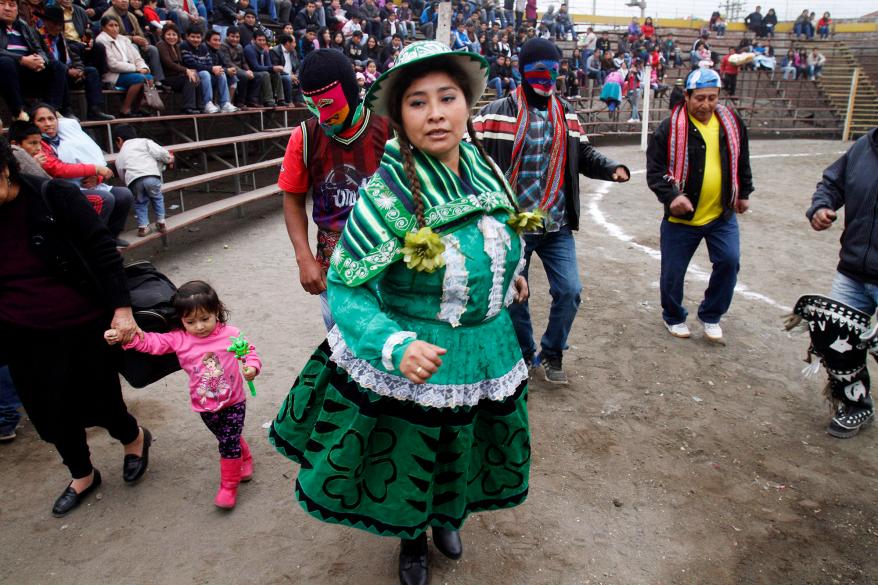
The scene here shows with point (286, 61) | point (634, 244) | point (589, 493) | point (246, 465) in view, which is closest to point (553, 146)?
point (589, 493)

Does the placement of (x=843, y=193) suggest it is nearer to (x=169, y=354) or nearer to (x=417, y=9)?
(x=169, y=354)

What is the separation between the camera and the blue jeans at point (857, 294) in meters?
3.62

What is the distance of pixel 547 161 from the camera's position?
4113mm

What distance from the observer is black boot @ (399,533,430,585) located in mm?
2635

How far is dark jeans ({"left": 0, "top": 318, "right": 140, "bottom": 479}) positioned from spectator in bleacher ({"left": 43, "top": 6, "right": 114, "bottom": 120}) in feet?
17.8

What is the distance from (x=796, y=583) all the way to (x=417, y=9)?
2398cm

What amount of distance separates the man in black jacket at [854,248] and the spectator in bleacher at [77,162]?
5.37m

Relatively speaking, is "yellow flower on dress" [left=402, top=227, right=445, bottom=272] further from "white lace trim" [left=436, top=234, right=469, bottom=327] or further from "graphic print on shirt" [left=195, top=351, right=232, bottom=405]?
"graphic print on shirt" [left=195, top=351, right=232, bottom=405]

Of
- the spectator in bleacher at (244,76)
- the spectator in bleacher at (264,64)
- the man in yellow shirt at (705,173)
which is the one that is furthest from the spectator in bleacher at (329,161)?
the spectator in bleacher at (264,64)

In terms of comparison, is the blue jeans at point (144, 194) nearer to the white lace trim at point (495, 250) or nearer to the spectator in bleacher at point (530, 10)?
the white lace trim at point (495, 250)

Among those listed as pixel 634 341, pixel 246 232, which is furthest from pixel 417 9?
pixel 634 341

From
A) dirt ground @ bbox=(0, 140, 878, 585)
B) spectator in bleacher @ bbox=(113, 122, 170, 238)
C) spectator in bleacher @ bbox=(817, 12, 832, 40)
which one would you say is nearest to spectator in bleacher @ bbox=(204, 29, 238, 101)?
spectator in bleacher @ bbox=(113, 122, 170, 238)

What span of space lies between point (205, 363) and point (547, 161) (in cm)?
235

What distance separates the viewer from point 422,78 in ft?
6.99
